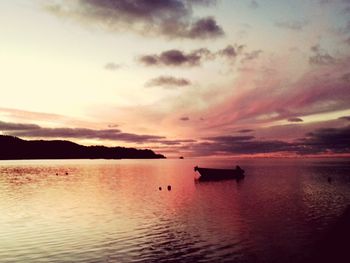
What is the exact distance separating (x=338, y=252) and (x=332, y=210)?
3273cm

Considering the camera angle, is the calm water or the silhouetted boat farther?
the silhouetted boat

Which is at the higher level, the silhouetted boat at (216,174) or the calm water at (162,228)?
the silhouetted boat at (216,174)

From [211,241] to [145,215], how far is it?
17.3 metres

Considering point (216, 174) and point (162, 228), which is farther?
point (216, 174)

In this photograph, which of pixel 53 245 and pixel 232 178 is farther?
pixel 232 178

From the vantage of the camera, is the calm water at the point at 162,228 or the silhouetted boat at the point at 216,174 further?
the silhouetted boat at the point at 216,174

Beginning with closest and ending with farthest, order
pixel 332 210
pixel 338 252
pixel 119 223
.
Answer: pixel 338 252
pixel 119 223
pixel 332 210

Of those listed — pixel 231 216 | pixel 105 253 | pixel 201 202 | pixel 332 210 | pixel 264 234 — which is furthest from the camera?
pixel 201 202

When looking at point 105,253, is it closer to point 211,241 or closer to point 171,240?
point 171,240

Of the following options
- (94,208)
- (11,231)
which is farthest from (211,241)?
(94,208)

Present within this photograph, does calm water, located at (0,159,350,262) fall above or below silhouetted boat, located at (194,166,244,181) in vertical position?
below

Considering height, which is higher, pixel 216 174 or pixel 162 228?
pixel 216 174

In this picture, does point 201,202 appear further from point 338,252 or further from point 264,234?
point 338,252

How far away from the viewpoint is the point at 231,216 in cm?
4759
